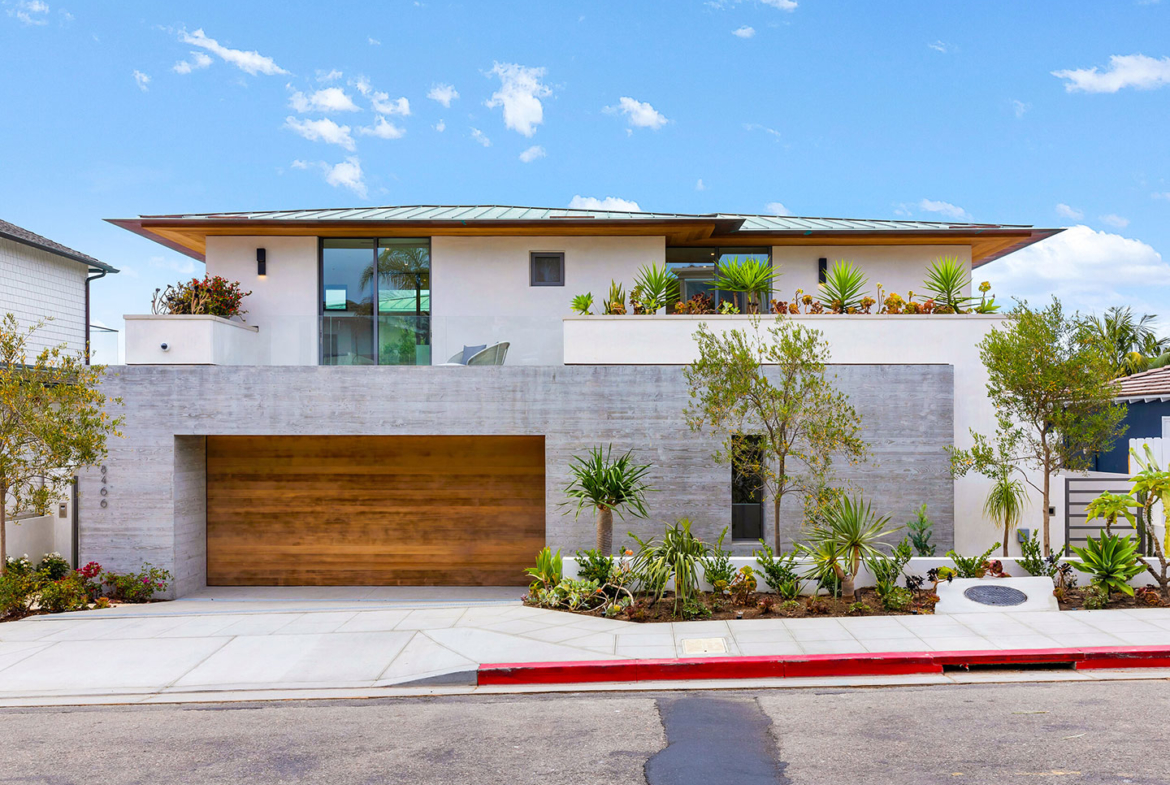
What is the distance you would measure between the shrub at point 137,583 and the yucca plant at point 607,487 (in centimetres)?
670

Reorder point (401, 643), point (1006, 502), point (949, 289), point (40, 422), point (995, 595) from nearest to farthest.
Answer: point (401, 643), point (995, 595), point (40, 422), point (1006, 502), point (949, 289)

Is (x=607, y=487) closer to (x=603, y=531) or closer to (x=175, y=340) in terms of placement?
(x=603, y=531)

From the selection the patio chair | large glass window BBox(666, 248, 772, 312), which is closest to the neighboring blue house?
large glass window BBox(666, 248, 772, 312)

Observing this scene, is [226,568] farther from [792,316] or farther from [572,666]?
[792,316]

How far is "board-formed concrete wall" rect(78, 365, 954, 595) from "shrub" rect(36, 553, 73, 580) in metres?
0.67

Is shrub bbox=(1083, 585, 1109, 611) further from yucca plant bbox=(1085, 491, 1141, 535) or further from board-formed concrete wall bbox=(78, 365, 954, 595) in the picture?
board-formed concrete wall bbox=(78, 365, 954, 595)

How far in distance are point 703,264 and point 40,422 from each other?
12.2 metres

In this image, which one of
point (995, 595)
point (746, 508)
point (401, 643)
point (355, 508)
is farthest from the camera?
point (355, 508)

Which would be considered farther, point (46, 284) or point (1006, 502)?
point (46, 284)

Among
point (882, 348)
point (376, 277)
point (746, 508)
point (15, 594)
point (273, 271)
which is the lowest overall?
point (15, 594)

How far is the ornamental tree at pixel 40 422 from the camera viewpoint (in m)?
11.9

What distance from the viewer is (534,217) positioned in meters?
16.0

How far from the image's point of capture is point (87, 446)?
12.2 metres

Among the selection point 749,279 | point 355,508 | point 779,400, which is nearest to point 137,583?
point 355,508
